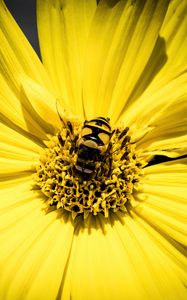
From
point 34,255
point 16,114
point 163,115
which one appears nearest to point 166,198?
point 163,115

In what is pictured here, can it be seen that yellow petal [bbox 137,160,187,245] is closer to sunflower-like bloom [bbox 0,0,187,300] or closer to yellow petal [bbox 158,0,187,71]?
sunflower-like bloom [bbox 0,0,187,300]

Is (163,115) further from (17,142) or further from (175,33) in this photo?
(17,142)

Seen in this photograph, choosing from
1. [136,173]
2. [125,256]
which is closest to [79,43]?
[136,173]

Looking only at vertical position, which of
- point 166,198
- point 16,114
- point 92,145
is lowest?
point 166,198

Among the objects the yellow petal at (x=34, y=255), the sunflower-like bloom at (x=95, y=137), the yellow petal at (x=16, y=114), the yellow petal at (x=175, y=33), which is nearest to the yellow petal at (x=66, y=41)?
the sunflower-like bloom at (x=95, y=137)

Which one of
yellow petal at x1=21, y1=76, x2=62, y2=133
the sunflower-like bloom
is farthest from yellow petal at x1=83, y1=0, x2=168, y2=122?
yellow petal at x1=21, y1=76, x2=62, y2=133

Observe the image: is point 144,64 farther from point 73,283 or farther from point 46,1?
point 73,283
